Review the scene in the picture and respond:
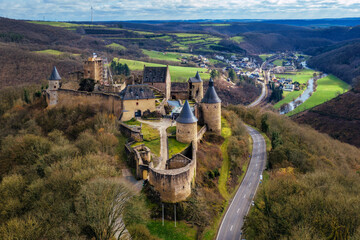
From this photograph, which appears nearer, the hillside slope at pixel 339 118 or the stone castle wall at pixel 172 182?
the stone castle wall at pixel 172 182

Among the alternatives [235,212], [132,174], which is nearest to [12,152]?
[132,174]

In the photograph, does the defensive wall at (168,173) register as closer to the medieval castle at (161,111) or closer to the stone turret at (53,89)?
the medieval castle at (161,111)

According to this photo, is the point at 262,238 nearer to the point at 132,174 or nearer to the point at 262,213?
the point at 262,213

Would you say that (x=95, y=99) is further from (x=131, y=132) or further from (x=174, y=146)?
(x=174, y=146)

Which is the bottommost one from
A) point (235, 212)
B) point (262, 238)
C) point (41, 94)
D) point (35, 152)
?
point (235, 212)

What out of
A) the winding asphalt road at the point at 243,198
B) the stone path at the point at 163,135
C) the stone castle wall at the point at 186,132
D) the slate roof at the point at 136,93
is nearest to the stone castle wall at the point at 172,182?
the stone path at the point at 163,135

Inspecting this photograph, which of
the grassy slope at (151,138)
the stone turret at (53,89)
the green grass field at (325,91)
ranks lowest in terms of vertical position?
the green grass field at (325,91)

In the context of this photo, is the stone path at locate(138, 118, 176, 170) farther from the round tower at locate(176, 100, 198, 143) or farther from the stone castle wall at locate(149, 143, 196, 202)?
the stone castle wall at locate(149, 143, 196, 202)
